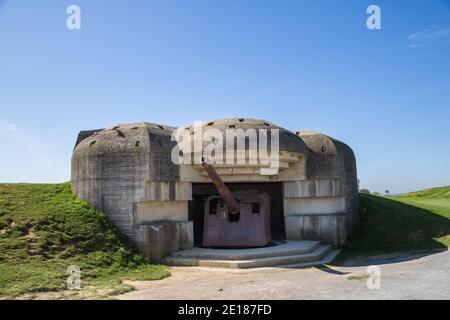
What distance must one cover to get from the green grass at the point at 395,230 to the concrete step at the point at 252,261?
Result: 0.81 m

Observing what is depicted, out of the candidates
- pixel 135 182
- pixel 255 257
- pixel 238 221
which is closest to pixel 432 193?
pixel 238 221

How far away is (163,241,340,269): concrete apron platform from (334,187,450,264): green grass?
70 centimetres

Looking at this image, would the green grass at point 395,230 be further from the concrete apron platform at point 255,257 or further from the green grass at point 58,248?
the green grass at point 58,248

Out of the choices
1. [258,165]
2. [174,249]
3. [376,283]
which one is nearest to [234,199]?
[258,165]

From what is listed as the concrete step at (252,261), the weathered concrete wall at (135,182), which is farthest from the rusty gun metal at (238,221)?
the concrete step at (252,261)

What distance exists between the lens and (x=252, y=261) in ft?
32.4

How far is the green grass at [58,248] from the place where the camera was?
7910 millimetres

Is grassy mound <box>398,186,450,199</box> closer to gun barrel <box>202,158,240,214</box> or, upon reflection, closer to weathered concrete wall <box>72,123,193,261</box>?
gun barrel <box>202,158,240,214</box>

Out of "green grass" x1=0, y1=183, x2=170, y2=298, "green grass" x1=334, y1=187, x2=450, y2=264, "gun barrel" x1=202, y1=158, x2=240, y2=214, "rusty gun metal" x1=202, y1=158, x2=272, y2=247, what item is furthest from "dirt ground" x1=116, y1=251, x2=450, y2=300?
"gun barrel" x1=202, y1=158, x2=240, y2=214

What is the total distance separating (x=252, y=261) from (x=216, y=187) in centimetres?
300

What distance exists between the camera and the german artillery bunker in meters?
11.1

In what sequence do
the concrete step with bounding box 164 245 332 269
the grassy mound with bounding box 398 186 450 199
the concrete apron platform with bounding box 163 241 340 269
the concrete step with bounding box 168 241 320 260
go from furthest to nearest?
the grassy mound with bounding box 398 186 450 199
the concrete step with bounding box 168 241 320 260
the concrete apron platform with bounding box 163 241 340 269
the concrete step with bounding box 164 245 332 269

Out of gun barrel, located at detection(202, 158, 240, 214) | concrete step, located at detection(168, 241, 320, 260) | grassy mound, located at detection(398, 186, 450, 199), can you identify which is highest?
gun barrel, located at detection(202, 158, 240, 214)
